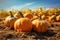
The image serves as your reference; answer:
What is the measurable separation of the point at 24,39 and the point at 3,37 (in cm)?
62

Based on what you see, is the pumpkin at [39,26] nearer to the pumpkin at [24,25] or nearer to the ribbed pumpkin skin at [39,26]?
the ribbed pumpkin skin at [39,26]

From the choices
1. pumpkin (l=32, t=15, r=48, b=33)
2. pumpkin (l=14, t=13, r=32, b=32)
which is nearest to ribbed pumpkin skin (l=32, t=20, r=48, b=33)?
pumpkin (l=32, t=15, r=48, b=33)

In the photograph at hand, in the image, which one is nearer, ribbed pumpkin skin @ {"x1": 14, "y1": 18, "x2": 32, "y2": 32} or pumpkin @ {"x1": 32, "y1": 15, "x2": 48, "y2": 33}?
Answer: ribbed pumpkin skin @ {"x1": 14, "y1": 18, "x2": 32, "y2": 32}

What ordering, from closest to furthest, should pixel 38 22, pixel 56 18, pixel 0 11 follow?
pixel 38 22 → pixel 56 18 → pixel 0 11

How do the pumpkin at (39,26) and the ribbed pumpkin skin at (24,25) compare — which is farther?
the pumpkin at (39,26)

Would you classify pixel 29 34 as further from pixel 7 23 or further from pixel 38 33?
pixel 7 23

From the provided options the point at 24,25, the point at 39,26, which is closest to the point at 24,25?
the point at 24,25

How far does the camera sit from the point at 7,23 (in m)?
5.89

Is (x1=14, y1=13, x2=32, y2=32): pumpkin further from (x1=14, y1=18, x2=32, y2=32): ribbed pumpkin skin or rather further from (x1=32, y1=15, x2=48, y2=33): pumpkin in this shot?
(x1=32, y1=15, x2=48, y2=33): pumpkin

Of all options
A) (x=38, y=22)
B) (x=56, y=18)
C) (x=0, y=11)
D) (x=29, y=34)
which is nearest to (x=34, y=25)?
(x=38, y=22)

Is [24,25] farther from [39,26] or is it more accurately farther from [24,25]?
[39,26]

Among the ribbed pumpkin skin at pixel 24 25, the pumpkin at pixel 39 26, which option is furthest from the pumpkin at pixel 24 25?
the pumpkin at pixel 39 26

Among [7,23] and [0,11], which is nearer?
[7,23]

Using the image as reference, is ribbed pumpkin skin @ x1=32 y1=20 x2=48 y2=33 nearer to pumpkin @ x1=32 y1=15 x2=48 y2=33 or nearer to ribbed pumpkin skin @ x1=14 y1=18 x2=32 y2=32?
pumpkin @ x1=32 y1=15 x2=48 y2=33
